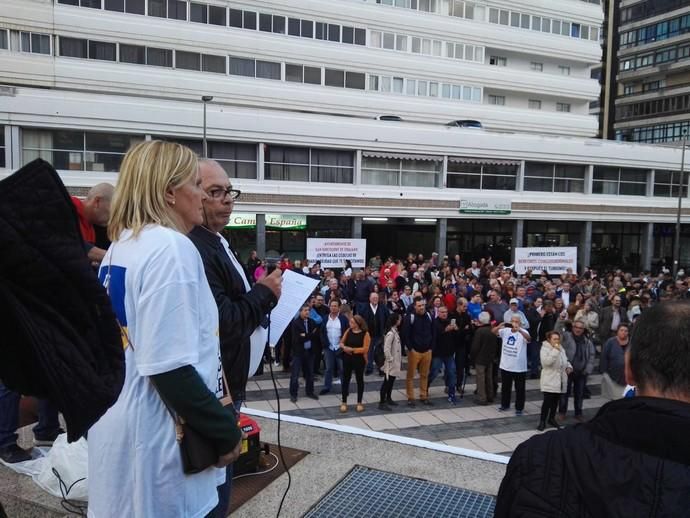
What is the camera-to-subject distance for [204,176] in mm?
2432

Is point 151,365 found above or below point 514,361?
above

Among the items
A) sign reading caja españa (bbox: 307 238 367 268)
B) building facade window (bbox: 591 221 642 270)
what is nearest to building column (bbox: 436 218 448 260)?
sign reading caja españa (bbox: 307 238 367 268)

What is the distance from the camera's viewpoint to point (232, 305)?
2.08 m

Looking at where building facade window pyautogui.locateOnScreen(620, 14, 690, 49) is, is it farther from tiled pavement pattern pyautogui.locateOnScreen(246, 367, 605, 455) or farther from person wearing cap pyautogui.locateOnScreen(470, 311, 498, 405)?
person wearing cap pyautogui.locateOnScreen(470, 311, 498, 405)

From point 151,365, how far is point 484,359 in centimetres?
926

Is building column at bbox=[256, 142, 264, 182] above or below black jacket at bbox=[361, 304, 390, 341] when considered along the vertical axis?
above

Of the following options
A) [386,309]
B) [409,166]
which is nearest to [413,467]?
[386,309]

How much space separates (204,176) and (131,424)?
118cm

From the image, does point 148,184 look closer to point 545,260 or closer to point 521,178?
Result: point 545,260

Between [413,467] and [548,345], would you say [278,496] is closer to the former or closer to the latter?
[413,467]

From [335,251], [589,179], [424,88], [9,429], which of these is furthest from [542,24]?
[9,429]

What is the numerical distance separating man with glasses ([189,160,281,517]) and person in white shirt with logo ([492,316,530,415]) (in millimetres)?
7970

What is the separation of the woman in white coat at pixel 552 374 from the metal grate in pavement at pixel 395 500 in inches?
231

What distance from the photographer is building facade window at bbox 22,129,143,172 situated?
22.4m
